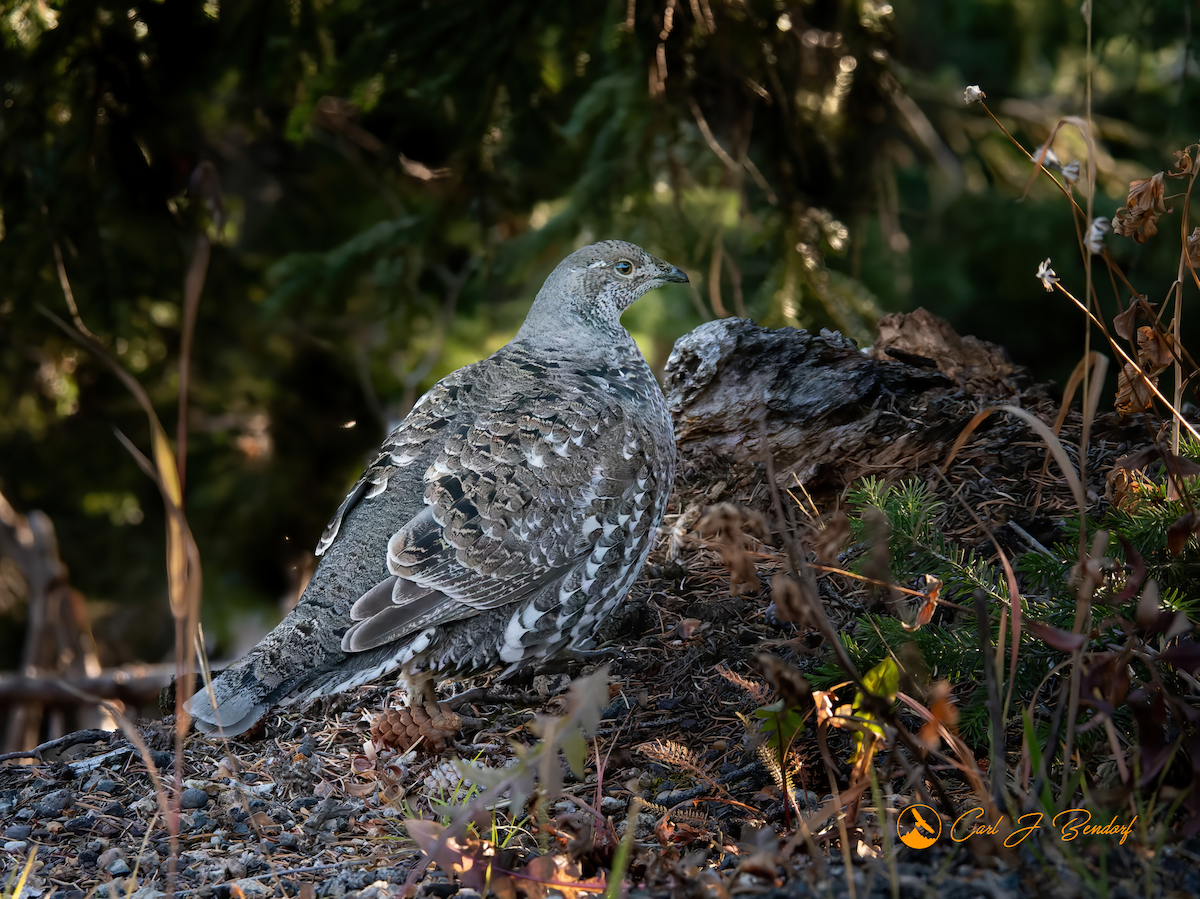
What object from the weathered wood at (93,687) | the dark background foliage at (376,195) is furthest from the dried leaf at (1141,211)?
the weathered wood at (93,687)

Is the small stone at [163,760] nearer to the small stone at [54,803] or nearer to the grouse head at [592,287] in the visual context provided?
the small stone at [54,803]

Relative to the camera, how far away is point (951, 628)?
102 inches

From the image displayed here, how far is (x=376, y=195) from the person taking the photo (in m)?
7.35

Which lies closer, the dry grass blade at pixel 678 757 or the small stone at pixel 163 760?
the dry grass blade at pixel 678 757

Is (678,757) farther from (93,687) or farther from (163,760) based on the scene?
(93,687)

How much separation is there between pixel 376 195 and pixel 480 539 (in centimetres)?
504

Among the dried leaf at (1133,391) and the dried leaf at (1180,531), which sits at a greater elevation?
the dried leaf at (1133,391)

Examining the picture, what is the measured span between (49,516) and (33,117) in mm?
4085

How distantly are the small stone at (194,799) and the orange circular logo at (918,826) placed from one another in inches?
73.6

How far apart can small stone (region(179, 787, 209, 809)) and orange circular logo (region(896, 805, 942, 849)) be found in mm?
1870

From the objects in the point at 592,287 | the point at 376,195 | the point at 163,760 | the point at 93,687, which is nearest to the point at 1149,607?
the point at 592,287

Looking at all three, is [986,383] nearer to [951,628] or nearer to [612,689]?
[951,628]

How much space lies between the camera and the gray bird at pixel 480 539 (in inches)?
116

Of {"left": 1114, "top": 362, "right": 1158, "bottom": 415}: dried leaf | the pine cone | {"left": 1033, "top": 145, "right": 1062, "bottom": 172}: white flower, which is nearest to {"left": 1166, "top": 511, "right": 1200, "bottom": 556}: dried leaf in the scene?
{"left": 1114, "top": 362, "right": 1158, "bottom": 415}: dried leaf
